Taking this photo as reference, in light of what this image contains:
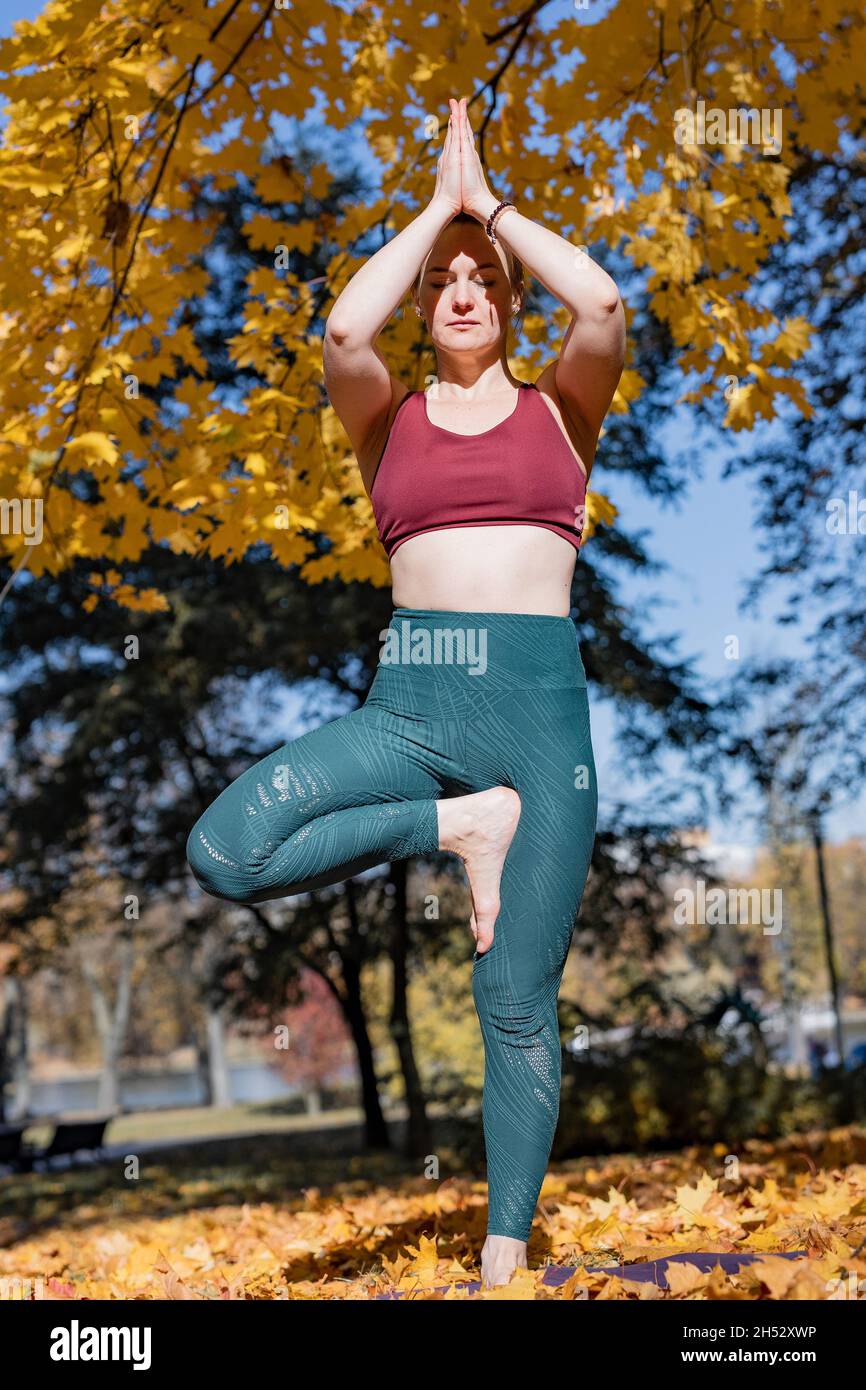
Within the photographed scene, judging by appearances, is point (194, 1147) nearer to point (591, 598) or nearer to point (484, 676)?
point (591, 598)

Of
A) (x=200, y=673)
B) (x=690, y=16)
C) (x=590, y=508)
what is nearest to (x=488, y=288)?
(x=590, y=508)

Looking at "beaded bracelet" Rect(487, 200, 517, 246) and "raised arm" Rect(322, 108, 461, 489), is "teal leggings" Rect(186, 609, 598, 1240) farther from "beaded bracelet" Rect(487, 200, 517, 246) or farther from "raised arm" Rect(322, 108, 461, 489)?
"beaded bracelet" Rect(487, 200, 517, 246)

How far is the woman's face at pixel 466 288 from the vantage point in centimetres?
303

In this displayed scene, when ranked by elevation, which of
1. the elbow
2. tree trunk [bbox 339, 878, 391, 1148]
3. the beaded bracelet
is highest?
the beaded bracelet

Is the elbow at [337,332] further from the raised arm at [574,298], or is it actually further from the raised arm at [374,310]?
the raised arm at [574,298]

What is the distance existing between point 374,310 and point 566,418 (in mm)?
538

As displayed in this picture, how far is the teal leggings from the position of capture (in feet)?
8.82

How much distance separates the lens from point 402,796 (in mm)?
2762

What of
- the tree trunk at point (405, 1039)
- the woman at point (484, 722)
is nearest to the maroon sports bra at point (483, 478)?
the woman at point (484, 722)

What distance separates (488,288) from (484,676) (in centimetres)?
101

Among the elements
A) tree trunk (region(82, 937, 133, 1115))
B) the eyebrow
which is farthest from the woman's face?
tree trunk (region(82, 937, 133, 1115))

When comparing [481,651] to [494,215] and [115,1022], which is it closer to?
[494,215]

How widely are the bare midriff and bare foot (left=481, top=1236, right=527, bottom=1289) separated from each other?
1.42 m
